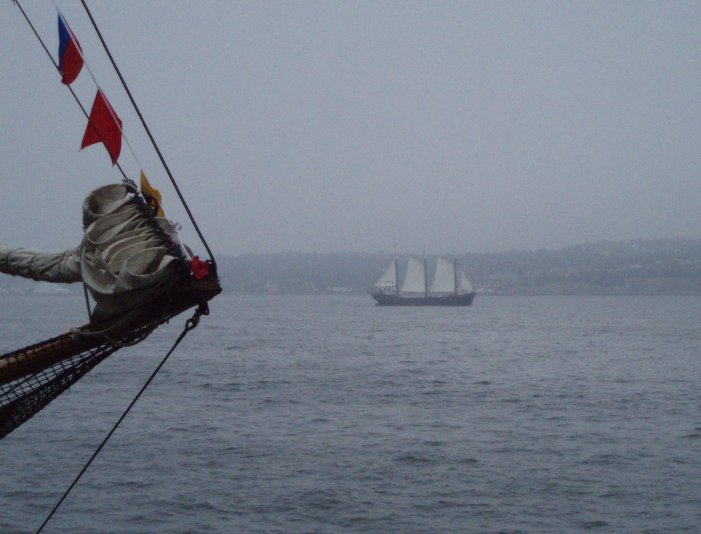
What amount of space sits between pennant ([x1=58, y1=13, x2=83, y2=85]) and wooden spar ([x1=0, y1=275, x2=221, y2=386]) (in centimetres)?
205

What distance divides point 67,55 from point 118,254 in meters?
1.85

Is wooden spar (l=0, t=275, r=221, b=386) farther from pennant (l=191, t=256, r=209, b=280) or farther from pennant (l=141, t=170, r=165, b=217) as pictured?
pennant (l=141, t=170, r=165, b=217)

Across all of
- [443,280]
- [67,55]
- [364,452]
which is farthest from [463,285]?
[67,55]

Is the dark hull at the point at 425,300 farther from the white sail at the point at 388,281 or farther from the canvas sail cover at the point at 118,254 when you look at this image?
the canvas sail cover at the point at 118,254

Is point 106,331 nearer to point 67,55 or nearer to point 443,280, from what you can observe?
point 67,55

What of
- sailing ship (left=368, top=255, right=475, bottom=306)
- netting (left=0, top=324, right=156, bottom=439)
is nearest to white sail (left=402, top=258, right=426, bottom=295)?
sailing ship (left=368, top=255, right=475, bottom=306)

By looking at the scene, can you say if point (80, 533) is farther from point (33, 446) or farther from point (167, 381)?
point (167, 381)

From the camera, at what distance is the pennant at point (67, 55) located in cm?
744

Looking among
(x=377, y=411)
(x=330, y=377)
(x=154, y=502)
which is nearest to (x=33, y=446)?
(x=154, y=502)

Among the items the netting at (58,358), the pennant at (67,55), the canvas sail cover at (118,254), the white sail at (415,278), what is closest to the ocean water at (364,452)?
the netting at (58,358)

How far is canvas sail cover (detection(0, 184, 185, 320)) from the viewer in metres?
6.80

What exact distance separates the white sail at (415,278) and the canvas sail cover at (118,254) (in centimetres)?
14533

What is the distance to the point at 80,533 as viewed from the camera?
14969mm

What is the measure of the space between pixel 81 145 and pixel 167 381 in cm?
3186
